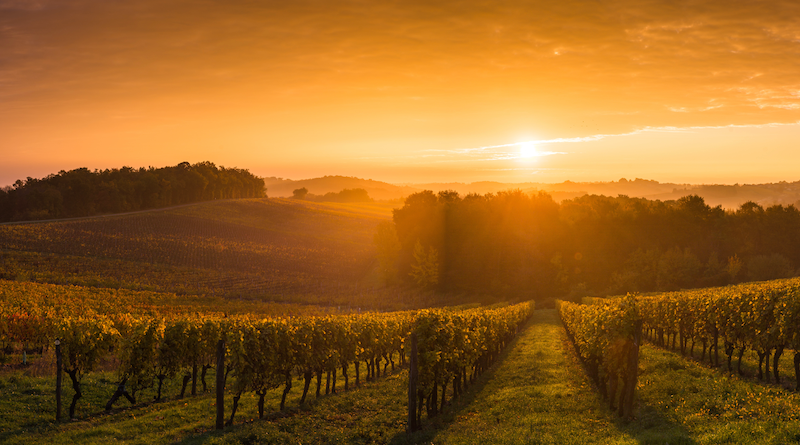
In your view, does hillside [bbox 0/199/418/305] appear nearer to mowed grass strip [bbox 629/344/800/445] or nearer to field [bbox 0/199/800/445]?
field [bbox 0/199/800/445]

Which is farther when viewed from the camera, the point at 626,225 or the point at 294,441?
the point at 626,225

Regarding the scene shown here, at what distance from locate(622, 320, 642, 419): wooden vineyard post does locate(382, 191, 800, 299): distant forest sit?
59.3 meters

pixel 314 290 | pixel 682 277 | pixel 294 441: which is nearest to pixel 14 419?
pixel 294 441

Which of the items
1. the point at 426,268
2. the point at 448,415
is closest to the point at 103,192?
the point at 426,268

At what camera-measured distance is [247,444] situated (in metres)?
12.0

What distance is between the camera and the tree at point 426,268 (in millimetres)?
77750

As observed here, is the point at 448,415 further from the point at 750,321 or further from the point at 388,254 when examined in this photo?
the point at 388,254

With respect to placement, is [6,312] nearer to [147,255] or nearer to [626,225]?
[147,255]

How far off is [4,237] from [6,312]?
71555 mm

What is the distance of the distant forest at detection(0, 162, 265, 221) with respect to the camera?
4582 inches

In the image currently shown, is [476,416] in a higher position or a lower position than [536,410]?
lower

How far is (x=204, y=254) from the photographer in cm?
8812

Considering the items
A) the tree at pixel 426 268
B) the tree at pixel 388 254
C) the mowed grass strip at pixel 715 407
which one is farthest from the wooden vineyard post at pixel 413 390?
the tree at pixel 388 254

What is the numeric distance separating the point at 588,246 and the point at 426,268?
29.2 meters
